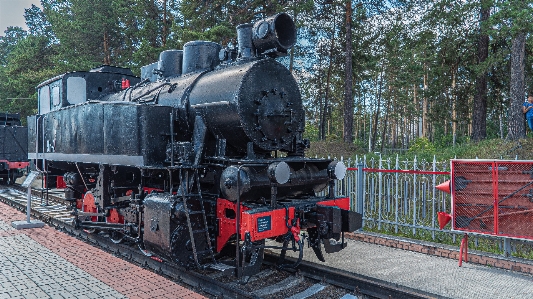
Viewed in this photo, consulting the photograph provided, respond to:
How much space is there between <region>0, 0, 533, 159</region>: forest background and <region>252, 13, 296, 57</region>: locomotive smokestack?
25.6 ft

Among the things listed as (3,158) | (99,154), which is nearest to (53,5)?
(3,158)

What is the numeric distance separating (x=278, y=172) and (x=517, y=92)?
10.6m

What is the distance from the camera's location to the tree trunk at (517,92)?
11.5 m

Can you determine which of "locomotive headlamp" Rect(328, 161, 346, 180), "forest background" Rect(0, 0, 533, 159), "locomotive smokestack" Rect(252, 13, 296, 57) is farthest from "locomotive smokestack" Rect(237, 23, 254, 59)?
"forest background" Rect(0, 0, 533, 159)

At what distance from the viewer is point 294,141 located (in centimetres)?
609

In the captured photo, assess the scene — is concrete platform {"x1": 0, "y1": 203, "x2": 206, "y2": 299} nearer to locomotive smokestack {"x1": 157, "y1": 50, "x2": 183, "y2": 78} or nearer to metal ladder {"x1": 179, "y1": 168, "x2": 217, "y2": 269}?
metal ladder {"x1": 179, "y1": 168, "x2": 217, "y2": 269}

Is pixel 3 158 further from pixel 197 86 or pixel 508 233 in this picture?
pixel 508 233

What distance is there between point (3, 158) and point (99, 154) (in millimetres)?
14613

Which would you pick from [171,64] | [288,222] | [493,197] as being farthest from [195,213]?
[493,197]

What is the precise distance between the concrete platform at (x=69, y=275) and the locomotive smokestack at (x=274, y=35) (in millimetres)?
3361

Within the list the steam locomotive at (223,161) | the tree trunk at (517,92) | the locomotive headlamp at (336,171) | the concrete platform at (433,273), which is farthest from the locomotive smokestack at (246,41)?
the tree trunk at (517,92)

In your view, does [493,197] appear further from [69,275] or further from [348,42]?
[348,42]

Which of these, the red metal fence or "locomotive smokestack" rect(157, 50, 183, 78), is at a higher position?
"locomotive smokestack" rect(157, 50, 183, 78)

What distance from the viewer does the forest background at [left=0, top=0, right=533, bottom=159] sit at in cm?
1381
